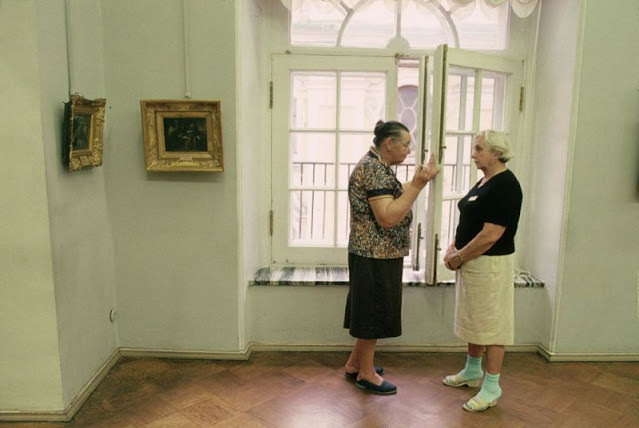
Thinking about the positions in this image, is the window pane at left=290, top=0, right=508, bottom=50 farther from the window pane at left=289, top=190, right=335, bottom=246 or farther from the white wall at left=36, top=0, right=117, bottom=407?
the white wall at left=36, top=0, right=117, bottom=407

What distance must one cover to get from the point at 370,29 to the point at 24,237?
2.41 m

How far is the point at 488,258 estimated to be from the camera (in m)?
2.72

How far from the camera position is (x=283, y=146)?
3582 mm

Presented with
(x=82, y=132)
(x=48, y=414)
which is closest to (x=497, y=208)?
(x=82, y=132)

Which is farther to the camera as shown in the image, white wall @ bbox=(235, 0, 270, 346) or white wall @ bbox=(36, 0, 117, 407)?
white wall @ bbox=(235, 0, 270, 346)

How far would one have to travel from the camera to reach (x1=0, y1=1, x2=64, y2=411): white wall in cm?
236

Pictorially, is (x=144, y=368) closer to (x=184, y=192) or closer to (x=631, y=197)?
(x=184, y=192)

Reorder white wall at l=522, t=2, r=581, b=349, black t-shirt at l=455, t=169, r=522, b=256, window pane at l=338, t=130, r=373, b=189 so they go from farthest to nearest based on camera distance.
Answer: window pane at l=338, t=130, r=373, b=189, white wall at l=522, t=2, r=581, b=349, black t-shirt at l=455, t=169, r=522, b=256

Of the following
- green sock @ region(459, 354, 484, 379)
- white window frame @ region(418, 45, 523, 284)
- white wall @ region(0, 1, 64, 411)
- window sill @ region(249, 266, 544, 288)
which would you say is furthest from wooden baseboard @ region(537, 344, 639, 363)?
white wall @ region(0, 1, 64, 411)

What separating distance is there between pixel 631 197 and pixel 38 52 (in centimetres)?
333

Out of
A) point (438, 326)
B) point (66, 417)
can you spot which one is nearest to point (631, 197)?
point (438, 326)

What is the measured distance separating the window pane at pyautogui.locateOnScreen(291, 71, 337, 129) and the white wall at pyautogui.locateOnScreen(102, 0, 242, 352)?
2.02 feet

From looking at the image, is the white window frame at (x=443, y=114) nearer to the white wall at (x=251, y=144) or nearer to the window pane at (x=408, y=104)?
the window pane at (x=408, y=104)

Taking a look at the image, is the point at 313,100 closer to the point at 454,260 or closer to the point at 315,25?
the point at 315,25
